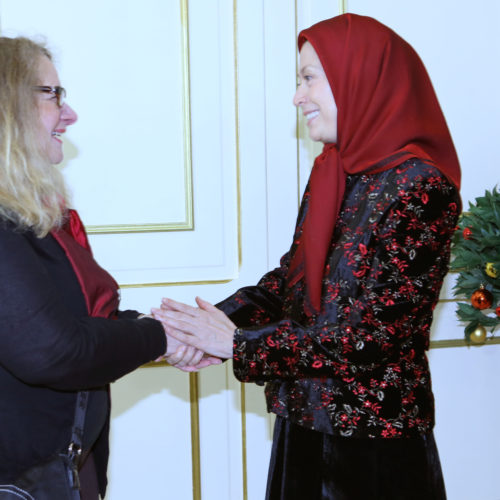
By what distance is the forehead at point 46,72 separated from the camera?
1460mm

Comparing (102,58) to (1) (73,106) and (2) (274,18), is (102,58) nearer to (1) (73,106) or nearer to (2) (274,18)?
(1) (73,106)

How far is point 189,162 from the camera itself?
2471mm

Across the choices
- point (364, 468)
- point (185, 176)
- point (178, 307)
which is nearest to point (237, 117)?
point (185, 176)

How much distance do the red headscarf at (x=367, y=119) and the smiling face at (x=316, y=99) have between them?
3 centimetres

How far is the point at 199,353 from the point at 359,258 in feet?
1.91

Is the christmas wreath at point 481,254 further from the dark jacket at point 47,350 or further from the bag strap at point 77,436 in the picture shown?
the bag strap at point 77,436

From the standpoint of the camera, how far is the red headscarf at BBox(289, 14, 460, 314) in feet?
5.20

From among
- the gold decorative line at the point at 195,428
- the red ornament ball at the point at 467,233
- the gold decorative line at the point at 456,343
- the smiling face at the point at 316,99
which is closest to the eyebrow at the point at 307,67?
the smiling face at the point at 316,99

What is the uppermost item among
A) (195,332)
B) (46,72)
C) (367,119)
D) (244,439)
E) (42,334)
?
(46,72)

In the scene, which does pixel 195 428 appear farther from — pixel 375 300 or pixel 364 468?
pixel 375 300

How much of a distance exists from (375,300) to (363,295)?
3 centimetres

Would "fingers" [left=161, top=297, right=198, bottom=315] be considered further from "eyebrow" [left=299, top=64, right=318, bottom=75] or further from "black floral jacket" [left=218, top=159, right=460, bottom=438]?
"eyebrow" [left=299, top=64, right=318, bottom=75]

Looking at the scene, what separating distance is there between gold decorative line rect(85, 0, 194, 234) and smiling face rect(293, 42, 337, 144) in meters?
0.77

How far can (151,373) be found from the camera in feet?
8.24
